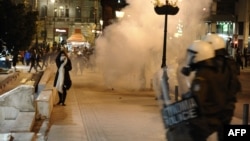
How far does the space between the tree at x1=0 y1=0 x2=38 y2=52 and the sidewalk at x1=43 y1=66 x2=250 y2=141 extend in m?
11.1

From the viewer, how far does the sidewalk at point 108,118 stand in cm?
1045

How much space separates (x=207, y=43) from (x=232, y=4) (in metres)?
74.1

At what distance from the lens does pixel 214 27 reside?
75.4m

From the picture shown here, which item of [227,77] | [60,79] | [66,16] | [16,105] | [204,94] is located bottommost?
[16,105]

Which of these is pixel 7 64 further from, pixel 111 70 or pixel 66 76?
pixel 66 76

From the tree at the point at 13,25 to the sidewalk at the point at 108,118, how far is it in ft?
36.4

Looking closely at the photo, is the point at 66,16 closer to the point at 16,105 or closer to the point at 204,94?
the point at 16,105

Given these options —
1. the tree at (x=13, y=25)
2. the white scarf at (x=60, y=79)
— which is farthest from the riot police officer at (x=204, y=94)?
the tree at (x=13, y=25)

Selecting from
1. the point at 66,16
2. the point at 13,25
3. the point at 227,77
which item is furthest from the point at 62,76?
the point at 66,16

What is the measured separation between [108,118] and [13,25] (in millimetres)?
17956

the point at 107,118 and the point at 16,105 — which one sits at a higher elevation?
the point at 16,105

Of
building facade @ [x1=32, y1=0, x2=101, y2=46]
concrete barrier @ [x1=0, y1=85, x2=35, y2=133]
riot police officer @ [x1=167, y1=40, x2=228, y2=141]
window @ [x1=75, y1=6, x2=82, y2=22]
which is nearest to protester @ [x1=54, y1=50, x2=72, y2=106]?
concrete barrier @ [x1=0, y1=85, x2=35, y2=133]

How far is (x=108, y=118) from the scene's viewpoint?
12898 millimetres

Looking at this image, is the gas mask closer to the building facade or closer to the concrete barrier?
the concrete barrier
